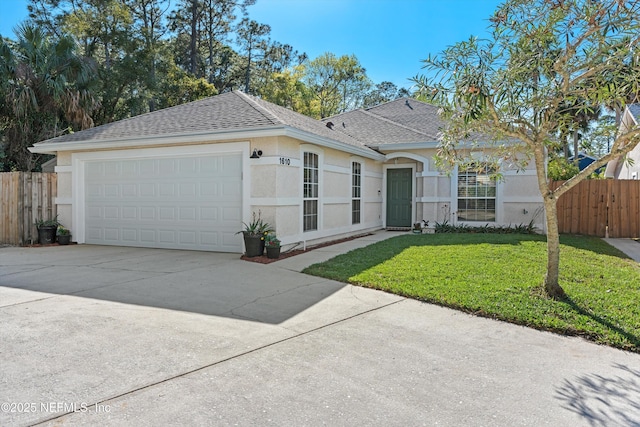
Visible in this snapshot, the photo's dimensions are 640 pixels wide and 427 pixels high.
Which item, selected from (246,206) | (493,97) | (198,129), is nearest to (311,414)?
(493,97)

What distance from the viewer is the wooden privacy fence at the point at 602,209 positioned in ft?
42.0

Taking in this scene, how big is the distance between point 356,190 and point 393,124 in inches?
168

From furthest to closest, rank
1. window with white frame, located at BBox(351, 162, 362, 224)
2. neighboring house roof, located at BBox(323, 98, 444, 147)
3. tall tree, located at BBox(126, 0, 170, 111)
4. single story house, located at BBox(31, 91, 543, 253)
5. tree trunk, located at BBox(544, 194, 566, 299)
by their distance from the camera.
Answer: tall tree, located at BBox(126, 0, 170, 111), neighboring house roof, located at BBox(323, 98, 444, 147), window with white frame, located at BBox(351, 162, 362, 224), single story house, located at BBox(31, 91, 543, 253), tree trunk, located at BBox(544, 194, 566, 299)

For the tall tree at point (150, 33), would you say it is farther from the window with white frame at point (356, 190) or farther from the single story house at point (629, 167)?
the single story house at point (629, 167)

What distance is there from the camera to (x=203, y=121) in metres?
10.3

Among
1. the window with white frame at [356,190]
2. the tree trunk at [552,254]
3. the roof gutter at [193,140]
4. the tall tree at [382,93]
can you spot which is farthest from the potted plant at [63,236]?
the tall tree at [382,93]

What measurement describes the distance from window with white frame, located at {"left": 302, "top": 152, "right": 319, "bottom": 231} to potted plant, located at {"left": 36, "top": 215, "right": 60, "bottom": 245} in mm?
6963

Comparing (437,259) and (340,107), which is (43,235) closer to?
(437,259)

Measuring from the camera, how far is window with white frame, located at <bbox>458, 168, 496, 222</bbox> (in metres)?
13.3

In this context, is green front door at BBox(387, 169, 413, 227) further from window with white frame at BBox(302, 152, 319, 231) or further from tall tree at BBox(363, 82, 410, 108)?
tall tree at BBox(363, 82, 410, 108)

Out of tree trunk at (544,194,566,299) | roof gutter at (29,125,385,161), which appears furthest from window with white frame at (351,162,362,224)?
tree trunk at (544,194,566,299)

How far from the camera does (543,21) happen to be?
520 centimetres

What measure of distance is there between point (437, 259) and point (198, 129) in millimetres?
6104

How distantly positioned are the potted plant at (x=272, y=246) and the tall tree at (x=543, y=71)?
176 inches
